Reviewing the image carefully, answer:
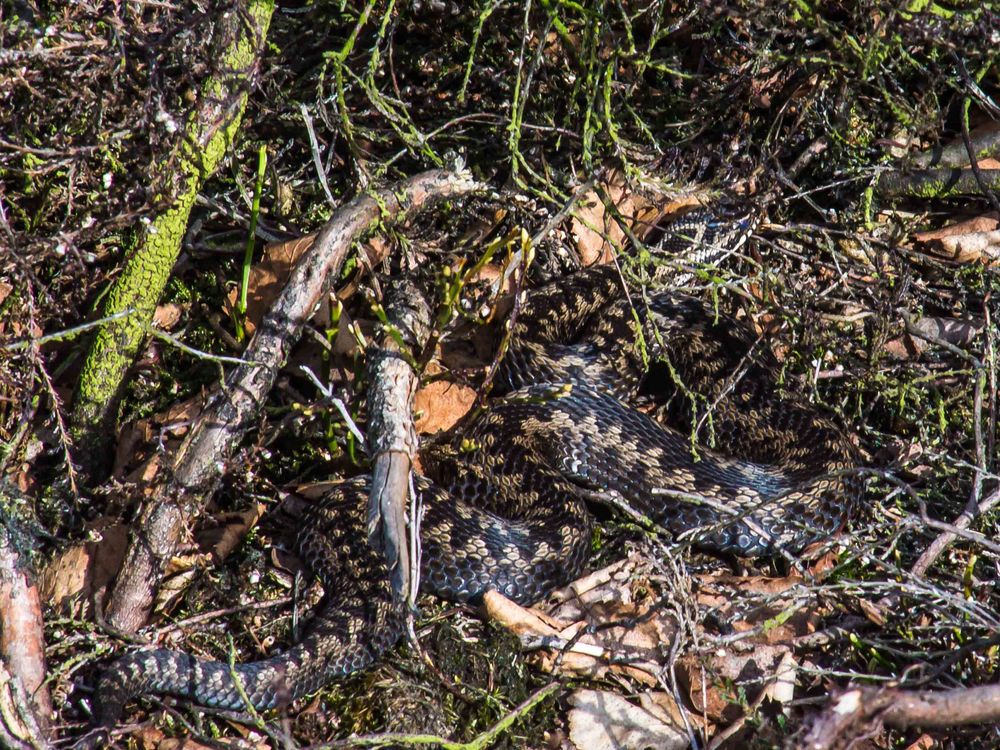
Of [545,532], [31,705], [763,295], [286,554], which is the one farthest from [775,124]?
[31,705]

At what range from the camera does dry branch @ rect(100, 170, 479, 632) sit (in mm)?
4055

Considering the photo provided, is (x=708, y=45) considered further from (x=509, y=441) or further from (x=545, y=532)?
(x=545, y=532)

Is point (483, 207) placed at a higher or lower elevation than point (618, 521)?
higher

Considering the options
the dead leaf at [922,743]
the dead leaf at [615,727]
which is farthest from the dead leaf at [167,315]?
the dead leaf at [922,743]

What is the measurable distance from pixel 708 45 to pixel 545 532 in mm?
3086

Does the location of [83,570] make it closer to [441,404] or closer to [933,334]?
[441,404]

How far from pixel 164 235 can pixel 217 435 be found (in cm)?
102

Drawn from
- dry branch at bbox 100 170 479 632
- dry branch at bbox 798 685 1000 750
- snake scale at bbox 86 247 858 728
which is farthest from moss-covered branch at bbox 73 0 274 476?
dry branch at bbox 798 685 1000 750

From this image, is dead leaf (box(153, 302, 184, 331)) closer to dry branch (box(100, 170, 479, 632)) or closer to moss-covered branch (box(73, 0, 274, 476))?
moss-covered branch (box(73, 0, 274, 476))

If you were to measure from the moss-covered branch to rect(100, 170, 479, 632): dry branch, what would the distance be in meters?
0.50

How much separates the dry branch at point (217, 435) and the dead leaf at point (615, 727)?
1810 mm

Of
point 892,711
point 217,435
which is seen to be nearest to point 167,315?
point 217,435

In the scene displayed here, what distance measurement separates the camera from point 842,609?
4.33m

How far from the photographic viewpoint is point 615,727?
154 inches
